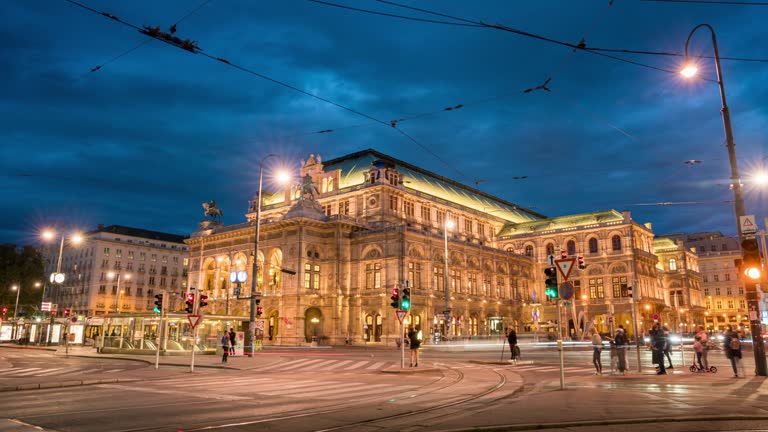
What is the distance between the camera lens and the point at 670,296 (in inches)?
4021

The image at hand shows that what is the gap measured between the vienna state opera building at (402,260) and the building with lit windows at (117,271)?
38.3 m

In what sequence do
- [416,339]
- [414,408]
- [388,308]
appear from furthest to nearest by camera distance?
[388,308] → [416,339] → [414,408]

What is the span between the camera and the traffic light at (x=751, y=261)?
60.0 ft

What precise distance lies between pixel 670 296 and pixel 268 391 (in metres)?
102

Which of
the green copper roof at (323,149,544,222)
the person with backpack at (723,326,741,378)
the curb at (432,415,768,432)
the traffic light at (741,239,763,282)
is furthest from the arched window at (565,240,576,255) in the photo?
the curb at (432,415,768,432)

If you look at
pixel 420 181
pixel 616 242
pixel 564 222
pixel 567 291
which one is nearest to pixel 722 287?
pixel 616 242

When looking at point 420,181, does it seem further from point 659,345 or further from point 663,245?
point 659,345

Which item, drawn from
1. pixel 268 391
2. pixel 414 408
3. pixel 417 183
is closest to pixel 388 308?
pixel 417 183

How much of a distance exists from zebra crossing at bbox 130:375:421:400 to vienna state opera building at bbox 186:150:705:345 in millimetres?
30313

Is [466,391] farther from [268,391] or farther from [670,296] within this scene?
[670,296]

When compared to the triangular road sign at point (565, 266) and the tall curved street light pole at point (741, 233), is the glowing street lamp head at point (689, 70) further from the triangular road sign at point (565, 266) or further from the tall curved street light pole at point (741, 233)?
the triangular road sign at point (565, 266)

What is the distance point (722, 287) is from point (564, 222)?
48633 millimetres

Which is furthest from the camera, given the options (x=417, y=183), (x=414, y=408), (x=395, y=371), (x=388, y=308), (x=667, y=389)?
(x=417, y=183)

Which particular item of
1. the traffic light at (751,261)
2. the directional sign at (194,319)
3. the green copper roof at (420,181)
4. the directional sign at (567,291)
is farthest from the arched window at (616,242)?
the directional sign at (567,291)
